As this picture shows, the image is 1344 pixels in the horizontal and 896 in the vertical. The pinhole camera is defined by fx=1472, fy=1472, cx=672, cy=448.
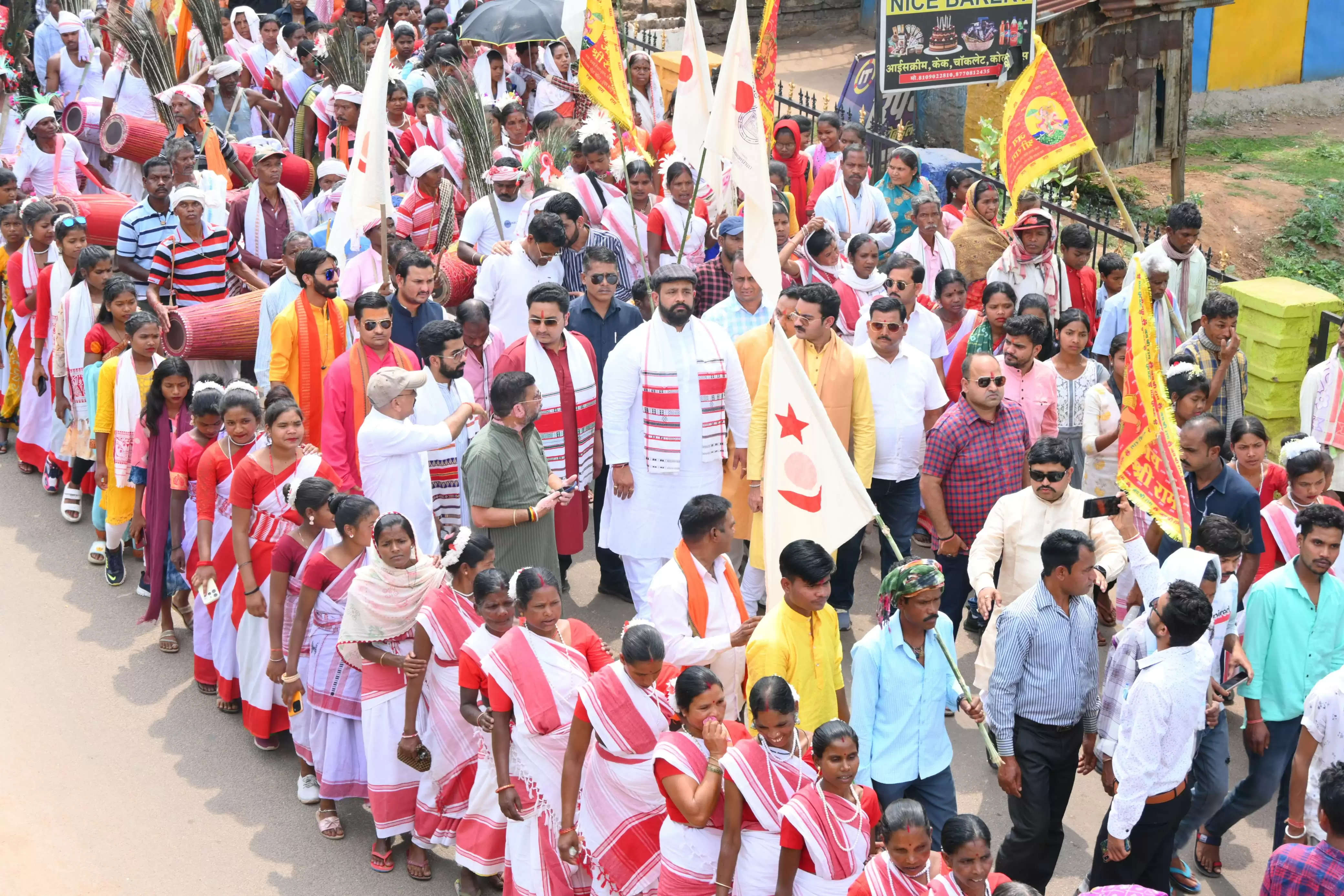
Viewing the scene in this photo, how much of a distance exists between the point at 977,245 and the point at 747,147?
2.84 m

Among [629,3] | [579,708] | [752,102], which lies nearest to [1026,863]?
[579,708]

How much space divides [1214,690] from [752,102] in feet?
11.3

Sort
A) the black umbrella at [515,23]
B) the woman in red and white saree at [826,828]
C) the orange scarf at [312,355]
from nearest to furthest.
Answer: the woman in red and white saree at [826,828]
the orange scarf at [312,355]
the black umbrella at [515,23]

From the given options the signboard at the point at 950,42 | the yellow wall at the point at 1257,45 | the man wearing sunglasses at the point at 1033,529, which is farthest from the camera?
the yellow wall at the point at 1257,45

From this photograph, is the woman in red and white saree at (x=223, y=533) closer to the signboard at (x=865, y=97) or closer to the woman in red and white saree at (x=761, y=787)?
the woman in red and white saree at (x=761, y=787)

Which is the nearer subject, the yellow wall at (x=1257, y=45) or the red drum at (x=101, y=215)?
the red drum at (x=101, y=215)

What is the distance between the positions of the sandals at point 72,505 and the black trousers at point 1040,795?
582 cm

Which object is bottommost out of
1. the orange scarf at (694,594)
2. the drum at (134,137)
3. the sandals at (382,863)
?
the sandals at (382,863)

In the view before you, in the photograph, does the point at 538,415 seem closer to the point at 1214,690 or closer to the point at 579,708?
the point at 579,708

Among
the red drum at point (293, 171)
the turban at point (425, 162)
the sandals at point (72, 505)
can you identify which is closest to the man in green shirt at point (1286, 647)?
the turban at point (425, 162)

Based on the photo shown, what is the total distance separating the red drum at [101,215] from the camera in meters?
9.56

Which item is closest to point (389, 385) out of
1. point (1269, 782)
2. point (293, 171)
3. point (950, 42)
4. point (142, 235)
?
point (142, 235)

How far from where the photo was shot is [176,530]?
22.8ft

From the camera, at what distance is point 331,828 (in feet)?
19.6
